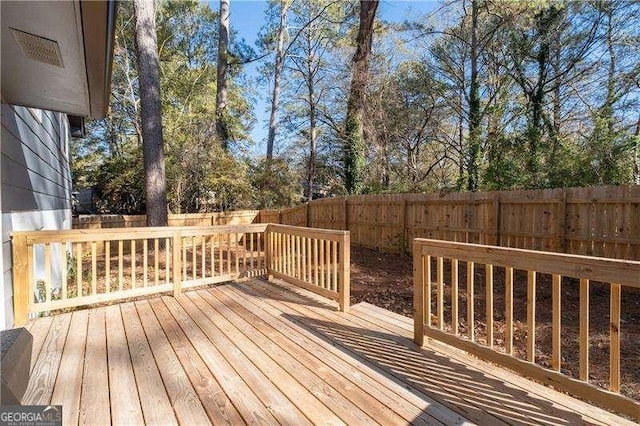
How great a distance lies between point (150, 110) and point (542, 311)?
734 cm

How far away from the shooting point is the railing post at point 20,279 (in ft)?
9.85

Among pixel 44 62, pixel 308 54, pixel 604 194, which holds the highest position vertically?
pixel 308 54

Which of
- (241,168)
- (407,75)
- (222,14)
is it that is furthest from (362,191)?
(222,14)

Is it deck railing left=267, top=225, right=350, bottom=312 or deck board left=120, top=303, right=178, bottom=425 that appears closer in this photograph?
deck board left=120, top=303, right=178, bottom=425

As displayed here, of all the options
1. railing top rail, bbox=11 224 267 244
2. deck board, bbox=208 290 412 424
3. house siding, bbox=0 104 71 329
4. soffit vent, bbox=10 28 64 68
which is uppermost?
soffit vent, bbox=10 28 64 68

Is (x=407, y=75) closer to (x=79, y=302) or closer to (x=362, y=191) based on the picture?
(x=362, y=191)

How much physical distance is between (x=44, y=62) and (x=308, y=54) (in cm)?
1224

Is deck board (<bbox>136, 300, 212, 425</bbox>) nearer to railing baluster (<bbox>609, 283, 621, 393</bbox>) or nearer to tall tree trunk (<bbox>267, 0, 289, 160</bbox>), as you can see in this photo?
railing baluster (<bbox>609, 283, 621, 393</bbox>)

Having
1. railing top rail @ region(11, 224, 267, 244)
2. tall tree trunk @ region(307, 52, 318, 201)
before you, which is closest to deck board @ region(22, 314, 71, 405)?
railing top rail @ region(11, 224, 267, 244)

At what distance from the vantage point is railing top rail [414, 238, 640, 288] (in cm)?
167

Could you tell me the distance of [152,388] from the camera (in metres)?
2.08

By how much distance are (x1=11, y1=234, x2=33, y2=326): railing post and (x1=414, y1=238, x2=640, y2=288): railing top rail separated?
3657mm

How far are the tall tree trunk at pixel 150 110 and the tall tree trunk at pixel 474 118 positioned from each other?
7.45 meters

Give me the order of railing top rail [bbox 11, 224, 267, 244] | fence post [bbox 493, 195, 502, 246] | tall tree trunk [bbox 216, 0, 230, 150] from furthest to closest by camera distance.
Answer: tall tree trunk [bbox 216, 0, 230, 150]
fence post [bbox 493, 195, 502, 246]
railing top rail [bbox 11, 224, 267, 244]
